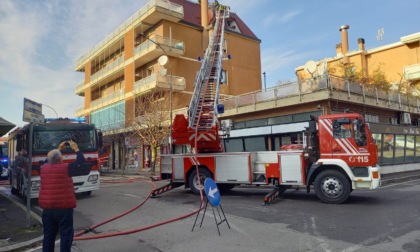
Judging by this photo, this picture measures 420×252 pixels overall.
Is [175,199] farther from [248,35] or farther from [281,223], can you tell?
[248,35]

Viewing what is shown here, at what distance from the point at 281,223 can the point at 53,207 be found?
4.83 metres

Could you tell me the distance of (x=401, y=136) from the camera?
21.1 metres

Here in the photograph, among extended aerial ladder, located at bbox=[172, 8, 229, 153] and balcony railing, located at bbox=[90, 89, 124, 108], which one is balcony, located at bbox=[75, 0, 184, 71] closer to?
balcony railing, located at bbox=[90, 89, 124, 108]

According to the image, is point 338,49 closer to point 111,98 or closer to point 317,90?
point 317,90

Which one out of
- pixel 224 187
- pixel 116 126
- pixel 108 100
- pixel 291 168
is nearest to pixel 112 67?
pixel 108 100

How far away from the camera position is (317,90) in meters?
18.6

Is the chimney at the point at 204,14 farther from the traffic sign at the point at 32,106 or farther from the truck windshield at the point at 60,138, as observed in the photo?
the traffic sign at the point at 32,106

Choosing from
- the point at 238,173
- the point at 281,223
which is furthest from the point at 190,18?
the point at 281,223

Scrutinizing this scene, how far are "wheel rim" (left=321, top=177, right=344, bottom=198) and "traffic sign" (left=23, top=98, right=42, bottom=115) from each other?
26.4 feet

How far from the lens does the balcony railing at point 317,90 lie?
1873 centimetres

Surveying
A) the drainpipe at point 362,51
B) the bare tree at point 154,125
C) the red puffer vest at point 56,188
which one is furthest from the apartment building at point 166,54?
the red puffer vest at point 56,188

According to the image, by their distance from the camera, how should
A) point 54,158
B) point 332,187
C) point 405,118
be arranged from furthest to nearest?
point 405,118 < point 332,187 < point 54,158

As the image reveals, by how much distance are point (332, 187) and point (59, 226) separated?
7.60 meters

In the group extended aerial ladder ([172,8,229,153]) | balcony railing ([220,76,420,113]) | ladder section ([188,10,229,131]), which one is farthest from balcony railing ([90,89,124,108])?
extended aerial ladder ([172,8,229,153])
